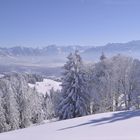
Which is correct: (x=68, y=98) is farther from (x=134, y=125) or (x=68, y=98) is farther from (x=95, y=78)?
(x=134, y=125)

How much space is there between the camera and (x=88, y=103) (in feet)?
127

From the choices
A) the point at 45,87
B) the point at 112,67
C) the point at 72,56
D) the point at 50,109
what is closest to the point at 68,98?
the point at 72,56

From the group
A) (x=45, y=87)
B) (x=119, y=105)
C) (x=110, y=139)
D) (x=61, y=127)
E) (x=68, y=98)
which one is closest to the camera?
(x=110, y=139)

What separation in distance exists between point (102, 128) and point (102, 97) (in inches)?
923

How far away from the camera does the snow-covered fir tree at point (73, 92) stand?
3697 centimetres

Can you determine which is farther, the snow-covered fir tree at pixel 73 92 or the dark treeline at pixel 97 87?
the dark treeline at pixel 97 87

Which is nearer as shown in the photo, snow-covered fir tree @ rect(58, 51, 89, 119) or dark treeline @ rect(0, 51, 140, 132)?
snow-covered fir tree @ rect(58, 51, 89, 119)

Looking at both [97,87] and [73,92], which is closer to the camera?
[73,92]

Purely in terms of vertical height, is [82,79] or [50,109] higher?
[82,79]

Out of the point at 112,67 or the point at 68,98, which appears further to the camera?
the point at 112,67

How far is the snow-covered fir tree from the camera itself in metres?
37.0

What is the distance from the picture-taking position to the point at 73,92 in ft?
123

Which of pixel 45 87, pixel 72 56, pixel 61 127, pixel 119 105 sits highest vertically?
pixel 72 56

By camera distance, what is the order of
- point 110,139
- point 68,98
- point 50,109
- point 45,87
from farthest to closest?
point 45,87 → point 50,109 → point 68,98 → point 110,139
